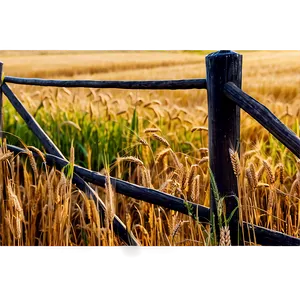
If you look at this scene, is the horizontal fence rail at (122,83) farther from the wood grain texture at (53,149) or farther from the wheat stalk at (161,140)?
the wheat stalk at (161,140)

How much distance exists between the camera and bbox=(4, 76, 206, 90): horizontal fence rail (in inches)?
99.3

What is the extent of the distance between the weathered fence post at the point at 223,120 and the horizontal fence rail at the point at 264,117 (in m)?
0.05

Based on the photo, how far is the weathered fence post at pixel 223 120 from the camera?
8.04 feet

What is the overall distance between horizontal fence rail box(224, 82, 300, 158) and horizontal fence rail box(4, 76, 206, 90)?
0.51 ft

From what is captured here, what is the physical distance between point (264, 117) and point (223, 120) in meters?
0.21

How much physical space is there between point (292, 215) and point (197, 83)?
0.67 m

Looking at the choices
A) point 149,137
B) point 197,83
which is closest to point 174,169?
point 149,137

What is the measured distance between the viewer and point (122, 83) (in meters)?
2.67

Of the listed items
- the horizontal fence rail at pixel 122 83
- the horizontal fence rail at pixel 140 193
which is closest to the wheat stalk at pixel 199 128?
the horizontal fence rail at pixel 122 83

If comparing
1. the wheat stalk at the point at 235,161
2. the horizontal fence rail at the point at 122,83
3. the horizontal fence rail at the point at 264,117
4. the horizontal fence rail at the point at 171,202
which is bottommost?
the horizontal fence rail at the point at 171,202

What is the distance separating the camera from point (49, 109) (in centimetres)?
290

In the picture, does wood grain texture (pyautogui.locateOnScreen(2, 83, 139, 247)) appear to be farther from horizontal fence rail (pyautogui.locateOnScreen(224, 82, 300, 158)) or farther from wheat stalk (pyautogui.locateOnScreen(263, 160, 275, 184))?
horizontal fence rail (pyautogui.locateOnScreen(224, 82, 300, 158))

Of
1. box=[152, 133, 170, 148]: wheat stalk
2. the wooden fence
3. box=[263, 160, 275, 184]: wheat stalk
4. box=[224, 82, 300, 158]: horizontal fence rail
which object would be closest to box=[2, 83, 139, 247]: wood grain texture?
the wooden fence

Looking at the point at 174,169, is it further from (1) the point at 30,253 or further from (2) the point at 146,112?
(1) the point at 30,253
